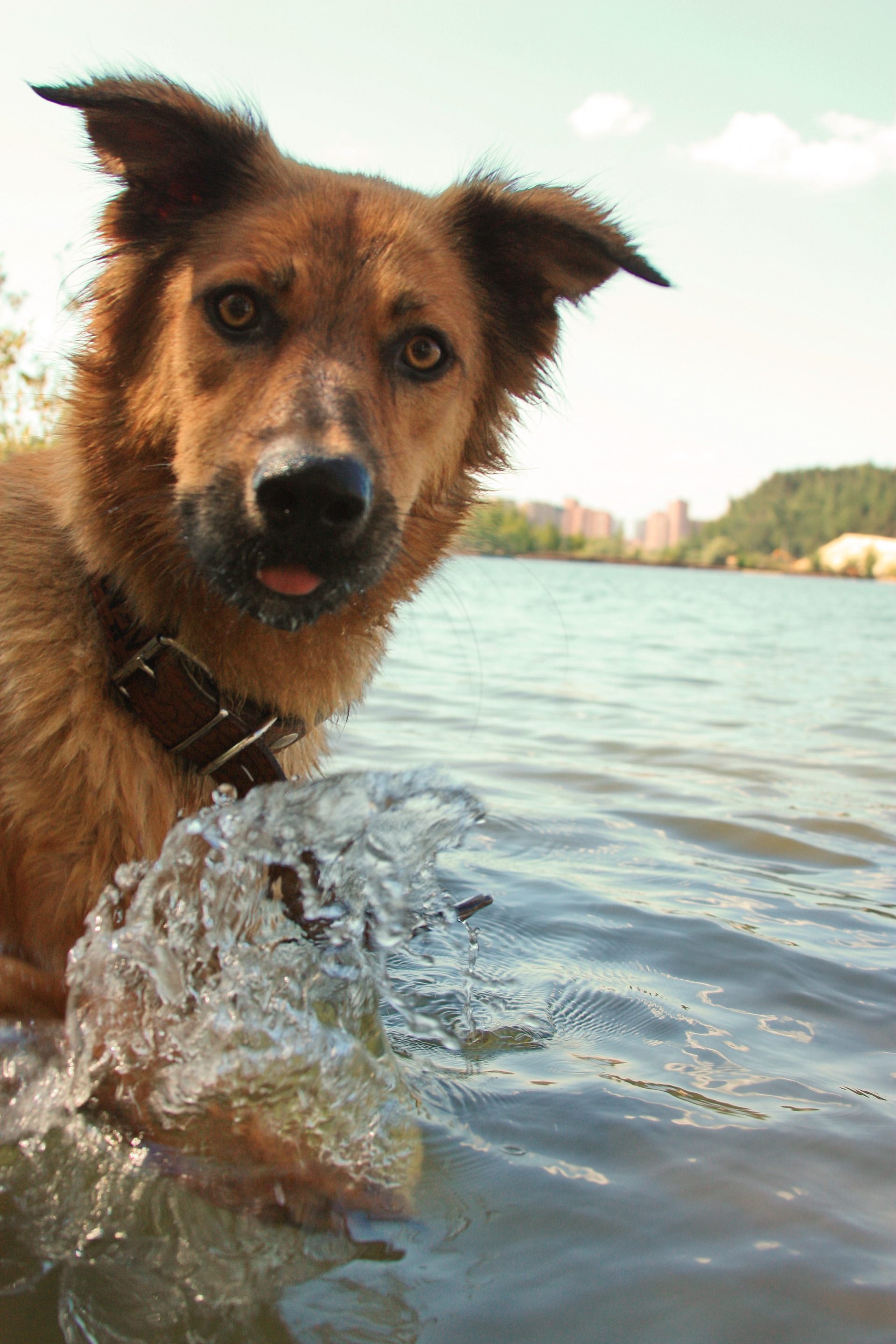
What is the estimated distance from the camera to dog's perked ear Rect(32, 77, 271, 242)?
279 cm

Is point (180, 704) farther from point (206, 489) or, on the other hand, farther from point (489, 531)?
point (489, 531)

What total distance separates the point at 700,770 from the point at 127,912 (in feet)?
16.3

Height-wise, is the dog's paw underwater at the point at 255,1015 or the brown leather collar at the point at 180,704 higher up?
the brown leather collar at the point at 180,704

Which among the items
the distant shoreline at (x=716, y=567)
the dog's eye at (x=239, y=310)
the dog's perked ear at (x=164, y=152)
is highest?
the distant shoreline at (x=716, y=567)

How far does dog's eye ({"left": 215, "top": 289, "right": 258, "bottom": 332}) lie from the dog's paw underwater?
1.26 meters

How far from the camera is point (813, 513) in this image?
12812 cm

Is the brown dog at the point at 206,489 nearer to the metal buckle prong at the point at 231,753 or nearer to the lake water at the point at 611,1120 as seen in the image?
the metal buckle prong at the point at 231,753

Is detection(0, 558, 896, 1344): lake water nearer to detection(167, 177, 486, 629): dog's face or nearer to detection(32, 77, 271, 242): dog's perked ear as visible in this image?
detection(167, 177, 486, 629): dog's face

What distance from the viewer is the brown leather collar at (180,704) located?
2492 mm

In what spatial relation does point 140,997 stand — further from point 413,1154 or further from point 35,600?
point 35,600

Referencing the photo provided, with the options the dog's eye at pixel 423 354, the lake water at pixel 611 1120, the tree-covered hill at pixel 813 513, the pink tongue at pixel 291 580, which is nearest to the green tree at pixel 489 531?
the lake water at pixel 611 1120

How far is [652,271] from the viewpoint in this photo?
304 cm

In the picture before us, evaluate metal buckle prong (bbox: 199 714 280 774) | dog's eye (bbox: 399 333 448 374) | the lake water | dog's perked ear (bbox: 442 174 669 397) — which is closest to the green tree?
the lake water

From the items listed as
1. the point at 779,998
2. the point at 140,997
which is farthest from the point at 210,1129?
the point at 779,998
